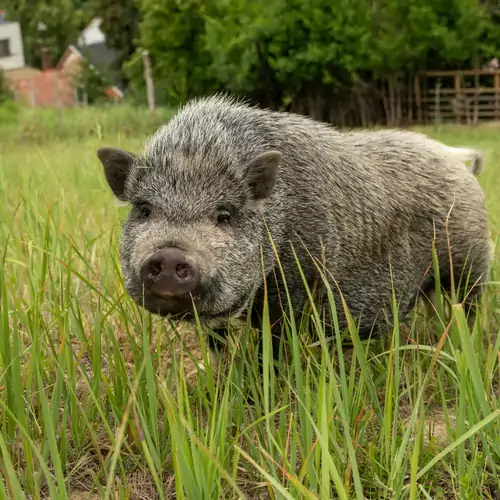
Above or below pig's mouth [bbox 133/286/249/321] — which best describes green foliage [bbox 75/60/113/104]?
below

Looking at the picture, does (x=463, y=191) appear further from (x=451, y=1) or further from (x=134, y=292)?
(x=451, y=1)

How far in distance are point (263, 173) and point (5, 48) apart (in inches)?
2165

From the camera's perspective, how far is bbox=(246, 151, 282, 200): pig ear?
2.66 meters

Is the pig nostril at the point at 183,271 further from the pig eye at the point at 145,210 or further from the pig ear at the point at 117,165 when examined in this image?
the pig ear at the point at 117,165

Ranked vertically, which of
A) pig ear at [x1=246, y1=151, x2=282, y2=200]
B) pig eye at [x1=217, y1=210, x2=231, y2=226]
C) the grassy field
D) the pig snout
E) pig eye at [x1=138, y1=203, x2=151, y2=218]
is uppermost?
pig ear at [x1=246, y1=151, x2=282, y2=200]

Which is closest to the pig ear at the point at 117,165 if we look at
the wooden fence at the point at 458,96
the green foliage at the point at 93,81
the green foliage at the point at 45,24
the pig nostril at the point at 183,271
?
the pig nostril at the point at 183,271

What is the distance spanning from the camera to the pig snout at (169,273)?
2.26 metres

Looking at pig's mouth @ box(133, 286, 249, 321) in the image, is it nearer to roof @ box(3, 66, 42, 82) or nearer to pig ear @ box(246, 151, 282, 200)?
pig ear @ box(246, 151, 282, 200)

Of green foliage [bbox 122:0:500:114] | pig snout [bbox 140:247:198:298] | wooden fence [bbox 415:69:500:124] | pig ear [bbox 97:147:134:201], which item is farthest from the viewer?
wooden fence [bbox 415:69:500:124]

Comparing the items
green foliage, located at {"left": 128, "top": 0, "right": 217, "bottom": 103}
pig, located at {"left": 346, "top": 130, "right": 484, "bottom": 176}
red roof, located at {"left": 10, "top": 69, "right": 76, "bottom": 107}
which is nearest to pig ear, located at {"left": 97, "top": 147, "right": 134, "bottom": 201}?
pig, located at {"left": 346, "top": 130, "right": 484, "bottom": 176}

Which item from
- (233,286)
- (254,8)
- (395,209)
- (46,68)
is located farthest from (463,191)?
(46,68)

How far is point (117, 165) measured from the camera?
2.84 metres

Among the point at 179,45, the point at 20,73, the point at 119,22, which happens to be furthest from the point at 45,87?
the point at 179,45

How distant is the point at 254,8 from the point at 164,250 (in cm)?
2350
